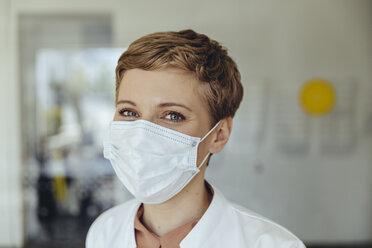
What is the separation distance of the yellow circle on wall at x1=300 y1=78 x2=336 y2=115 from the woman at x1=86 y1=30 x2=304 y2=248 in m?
2.41

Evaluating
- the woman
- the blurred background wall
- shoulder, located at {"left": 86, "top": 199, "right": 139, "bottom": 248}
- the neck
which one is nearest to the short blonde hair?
the woman

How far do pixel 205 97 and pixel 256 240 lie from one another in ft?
1.49

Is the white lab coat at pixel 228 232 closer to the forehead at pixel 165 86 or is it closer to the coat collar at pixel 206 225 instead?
the coat collar at pixel 206 225

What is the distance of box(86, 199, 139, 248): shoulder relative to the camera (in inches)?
49.9

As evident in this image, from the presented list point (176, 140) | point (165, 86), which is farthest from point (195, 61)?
point (176, 140)

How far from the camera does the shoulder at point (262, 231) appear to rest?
105 centimetres

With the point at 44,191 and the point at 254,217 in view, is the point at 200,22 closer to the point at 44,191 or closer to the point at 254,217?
the point at 44,191

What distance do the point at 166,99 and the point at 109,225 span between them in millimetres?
536

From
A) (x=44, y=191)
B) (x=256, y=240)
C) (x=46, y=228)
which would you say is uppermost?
(x=256, y=240)

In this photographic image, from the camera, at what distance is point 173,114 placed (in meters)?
1.12

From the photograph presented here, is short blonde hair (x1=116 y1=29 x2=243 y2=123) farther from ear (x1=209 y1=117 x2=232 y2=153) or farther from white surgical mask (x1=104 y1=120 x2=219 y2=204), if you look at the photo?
white surgical mask (x1=104 y1=120 x2=219 y2=204)

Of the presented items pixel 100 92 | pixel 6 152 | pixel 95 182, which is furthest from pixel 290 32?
pixel 6 152

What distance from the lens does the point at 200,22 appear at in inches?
139

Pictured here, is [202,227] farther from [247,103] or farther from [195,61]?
[247,103]
